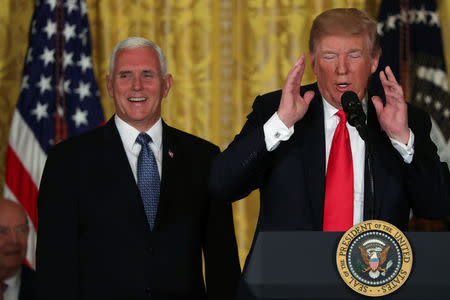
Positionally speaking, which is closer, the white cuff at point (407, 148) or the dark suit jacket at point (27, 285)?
the white cuff at point (407, 148)

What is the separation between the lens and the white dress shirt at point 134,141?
9.36 ft

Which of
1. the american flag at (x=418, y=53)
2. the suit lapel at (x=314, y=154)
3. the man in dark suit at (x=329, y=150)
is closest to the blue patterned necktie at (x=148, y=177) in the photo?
the man in dark suit at (x=329, y=150)

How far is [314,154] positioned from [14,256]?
2263 millimetres

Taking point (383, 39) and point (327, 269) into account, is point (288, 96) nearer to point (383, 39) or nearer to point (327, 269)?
point (327, 269)

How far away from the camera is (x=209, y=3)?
4.75 meters

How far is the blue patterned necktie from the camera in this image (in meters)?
2.76

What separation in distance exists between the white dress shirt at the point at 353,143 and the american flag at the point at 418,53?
229 cm

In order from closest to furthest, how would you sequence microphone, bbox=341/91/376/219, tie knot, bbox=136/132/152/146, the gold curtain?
1. microphone, bbox=341/91/376/219
2. tie knot, bbox=136/132/152/146
3. the gold curtain

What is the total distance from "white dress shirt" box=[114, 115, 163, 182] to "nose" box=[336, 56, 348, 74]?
902mm

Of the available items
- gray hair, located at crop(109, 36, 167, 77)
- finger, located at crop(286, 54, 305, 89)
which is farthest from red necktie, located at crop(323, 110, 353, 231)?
gray hair, located at crop(109, 36, 167, 77)

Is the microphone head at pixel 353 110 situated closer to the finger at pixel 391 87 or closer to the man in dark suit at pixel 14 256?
the finger at pixel 391 87

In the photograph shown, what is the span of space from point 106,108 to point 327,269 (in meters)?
3.32

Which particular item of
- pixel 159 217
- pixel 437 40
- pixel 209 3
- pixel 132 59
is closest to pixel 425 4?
pixel 437 40

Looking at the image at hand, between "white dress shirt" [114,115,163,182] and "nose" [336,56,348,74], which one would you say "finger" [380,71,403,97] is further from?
"white dress shirt" [114,115,163,182]
